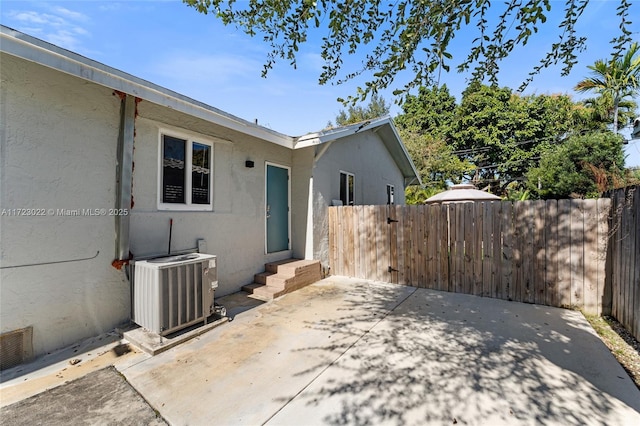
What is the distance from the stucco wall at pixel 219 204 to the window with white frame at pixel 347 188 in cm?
204

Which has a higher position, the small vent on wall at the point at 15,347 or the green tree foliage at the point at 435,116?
the green tree foliage at the point at 435,116

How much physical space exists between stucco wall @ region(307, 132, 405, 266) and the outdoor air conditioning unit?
3.30 m

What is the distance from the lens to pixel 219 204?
5289 mm

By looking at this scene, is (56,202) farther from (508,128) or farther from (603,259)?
(508,128)

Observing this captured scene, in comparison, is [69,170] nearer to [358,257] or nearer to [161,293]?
[161,293]

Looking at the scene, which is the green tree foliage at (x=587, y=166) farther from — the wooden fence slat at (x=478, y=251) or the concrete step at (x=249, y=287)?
the concrete step at (x=249, y=287)

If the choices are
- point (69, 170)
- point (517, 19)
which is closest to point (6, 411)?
point (69, 170)

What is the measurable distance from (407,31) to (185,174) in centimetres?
404

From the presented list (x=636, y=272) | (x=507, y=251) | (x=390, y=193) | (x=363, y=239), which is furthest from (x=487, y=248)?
(x=390, y=193)

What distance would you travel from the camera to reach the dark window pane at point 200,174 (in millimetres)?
4883

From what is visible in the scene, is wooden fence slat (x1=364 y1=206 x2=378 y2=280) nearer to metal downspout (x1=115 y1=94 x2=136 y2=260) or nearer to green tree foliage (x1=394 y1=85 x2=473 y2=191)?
metal downspout (x1=115 y1=94 x2=136 y2=260)

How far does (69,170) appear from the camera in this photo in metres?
3.40

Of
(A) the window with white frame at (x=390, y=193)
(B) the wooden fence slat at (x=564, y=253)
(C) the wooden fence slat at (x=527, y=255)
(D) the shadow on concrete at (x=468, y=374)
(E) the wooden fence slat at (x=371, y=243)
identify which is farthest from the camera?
(A) the window with white frame at (x=390, y=193)

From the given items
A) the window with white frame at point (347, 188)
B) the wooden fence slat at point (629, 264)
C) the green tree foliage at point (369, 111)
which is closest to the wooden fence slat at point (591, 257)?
the wooden fence slat at point (629, 264)
